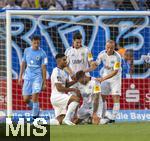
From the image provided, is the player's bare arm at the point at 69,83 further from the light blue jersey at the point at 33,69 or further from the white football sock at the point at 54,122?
the light blue jersey at the point at 33,69

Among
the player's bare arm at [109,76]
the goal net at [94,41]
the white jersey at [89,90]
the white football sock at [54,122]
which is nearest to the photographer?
the white football sock at [54,122]

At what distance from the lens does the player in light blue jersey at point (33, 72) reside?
15.5m

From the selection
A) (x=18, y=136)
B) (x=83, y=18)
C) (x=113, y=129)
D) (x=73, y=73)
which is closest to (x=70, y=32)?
(x=83, y=18)

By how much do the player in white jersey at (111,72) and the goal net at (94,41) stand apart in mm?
718

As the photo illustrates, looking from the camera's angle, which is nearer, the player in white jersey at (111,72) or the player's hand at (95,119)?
the player's hand at (95,119)

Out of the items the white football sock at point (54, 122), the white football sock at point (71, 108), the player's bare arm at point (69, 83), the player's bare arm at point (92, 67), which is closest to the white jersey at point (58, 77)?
the player's bare arm at point (69, 83)

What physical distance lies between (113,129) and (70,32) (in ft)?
13.5

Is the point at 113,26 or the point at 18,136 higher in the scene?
the point at 113,26

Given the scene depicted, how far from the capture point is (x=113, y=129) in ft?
42.3

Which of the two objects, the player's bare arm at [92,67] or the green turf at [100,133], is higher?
the player's bare arm at [92,67]

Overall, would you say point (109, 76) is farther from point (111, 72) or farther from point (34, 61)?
point (34, 61)

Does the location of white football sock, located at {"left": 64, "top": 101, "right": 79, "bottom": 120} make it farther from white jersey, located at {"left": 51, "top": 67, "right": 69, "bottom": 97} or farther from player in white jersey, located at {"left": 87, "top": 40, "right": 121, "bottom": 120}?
player in white jersey, located at {"left": 87, "top": 40, "right": 121, "bottom": 120}

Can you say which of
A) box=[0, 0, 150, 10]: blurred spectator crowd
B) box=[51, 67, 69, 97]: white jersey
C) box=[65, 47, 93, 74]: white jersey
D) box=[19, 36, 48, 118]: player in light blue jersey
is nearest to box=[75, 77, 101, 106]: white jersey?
box=[51, 67, 69, 97]: white jersey

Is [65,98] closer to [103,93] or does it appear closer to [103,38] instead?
[103,93]
